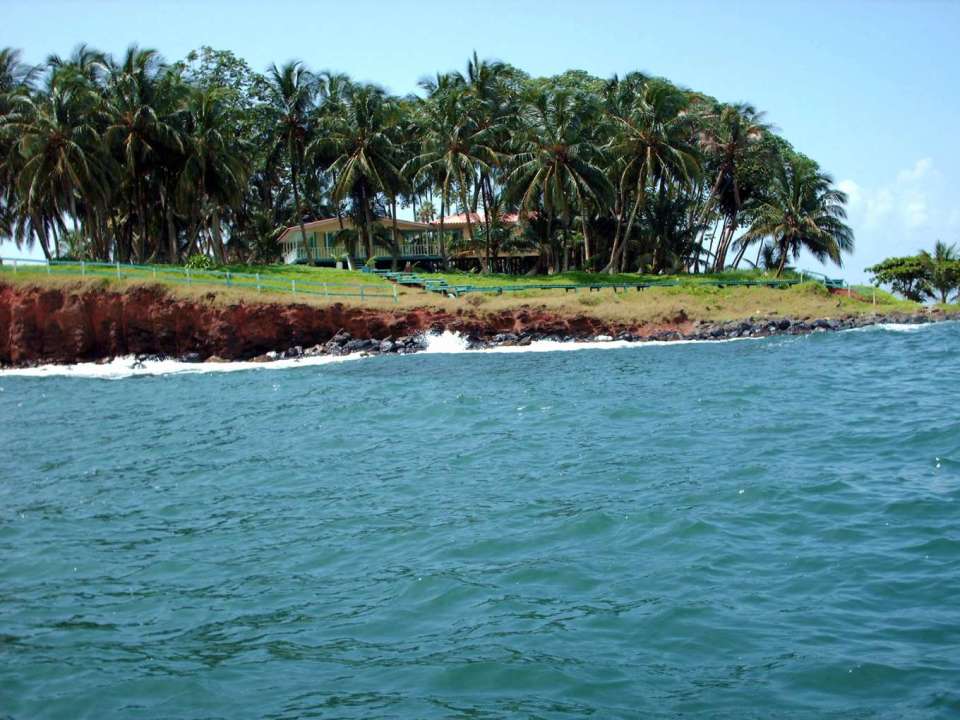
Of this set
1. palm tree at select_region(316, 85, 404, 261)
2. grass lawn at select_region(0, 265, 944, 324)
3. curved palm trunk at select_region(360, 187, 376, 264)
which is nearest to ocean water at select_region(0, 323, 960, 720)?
grass lawn at select_region(0, 265, 944, 324)

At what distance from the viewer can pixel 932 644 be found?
9133 millimetres

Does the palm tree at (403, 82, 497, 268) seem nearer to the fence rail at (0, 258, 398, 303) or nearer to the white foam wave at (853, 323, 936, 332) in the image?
the fence rail at (0, 258, 398, 303)

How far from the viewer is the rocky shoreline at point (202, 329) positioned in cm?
4178

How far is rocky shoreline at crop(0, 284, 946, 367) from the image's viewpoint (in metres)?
41.8

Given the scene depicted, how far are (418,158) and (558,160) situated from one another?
8.38 m

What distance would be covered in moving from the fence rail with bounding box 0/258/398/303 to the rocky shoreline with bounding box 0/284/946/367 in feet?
6.15

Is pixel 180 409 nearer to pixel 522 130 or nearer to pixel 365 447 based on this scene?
pixel 365 447

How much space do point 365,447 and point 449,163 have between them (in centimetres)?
3965

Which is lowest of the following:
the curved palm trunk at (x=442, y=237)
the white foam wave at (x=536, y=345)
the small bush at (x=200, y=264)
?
the white foam wave at (x=536, y=345)

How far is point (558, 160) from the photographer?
57062 mm

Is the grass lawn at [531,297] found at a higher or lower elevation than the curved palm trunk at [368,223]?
lower

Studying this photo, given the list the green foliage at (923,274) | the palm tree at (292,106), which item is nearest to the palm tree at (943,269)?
the green foliage at (923,274)

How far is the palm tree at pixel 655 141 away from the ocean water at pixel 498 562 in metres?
35.6

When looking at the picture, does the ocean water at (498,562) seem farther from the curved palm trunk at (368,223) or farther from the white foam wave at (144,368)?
the curved palm trunk at (368,223)
